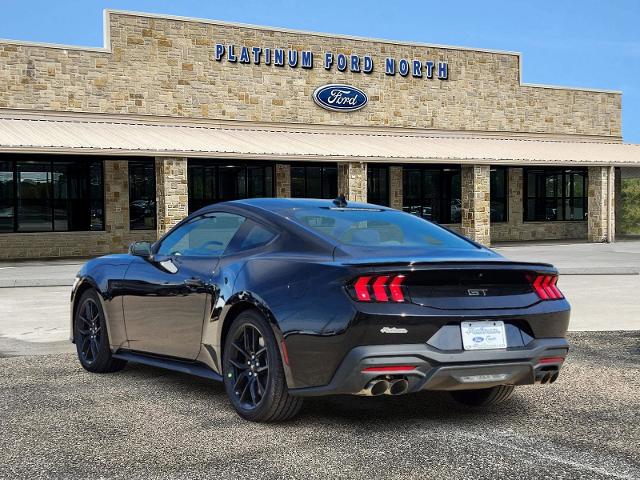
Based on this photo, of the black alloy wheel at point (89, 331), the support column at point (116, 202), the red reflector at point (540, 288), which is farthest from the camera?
the support column at point (116, 202)

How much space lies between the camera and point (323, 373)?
18.4 ft

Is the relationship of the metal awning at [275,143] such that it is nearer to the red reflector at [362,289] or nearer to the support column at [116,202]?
the support column at [116,202]

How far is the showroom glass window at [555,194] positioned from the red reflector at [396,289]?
3225cm

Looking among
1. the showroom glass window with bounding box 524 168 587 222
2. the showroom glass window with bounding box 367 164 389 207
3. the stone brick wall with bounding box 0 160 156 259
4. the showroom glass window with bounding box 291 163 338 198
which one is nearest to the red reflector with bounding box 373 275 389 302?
the stone brick wall with bounding box 0 160 156 259

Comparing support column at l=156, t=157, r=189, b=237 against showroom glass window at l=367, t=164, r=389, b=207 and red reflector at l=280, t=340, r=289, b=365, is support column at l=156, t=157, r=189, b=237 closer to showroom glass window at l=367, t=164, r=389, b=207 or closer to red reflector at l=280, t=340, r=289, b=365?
showroom glass window at l=367, t=164, r=389, b=207

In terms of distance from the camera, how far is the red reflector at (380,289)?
550 cm

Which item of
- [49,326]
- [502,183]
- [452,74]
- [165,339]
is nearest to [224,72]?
[452,74]

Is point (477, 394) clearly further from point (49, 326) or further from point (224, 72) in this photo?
point (224, 72)

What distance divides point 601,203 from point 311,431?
28.8 meters

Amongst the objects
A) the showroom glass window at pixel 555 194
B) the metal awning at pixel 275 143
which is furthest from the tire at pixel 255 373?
the showroom glass window at pixel 555 194

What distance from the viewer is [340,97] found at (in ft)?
106

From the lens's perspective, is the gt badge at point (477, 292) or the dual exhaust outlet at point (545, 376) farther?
the dual exhaust outlet at point (545, 376)

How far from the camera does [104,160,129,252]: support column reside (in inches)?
1128

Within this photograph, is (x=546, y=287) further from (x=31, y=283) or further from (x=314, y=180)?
(x=314, y=180)
